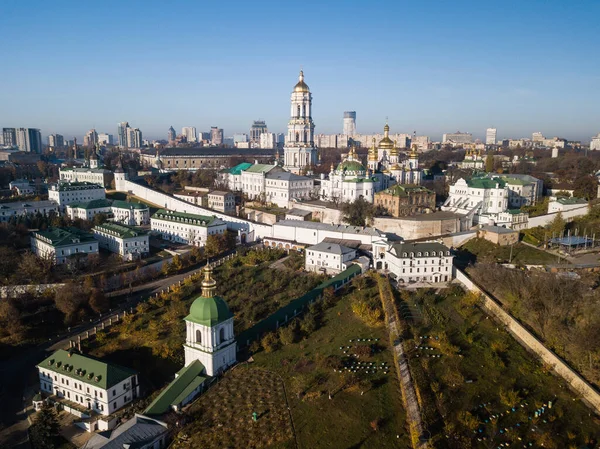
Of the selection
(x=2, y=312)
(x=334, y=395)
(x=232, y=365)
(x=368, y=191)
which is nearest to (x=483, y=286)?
(x=334, y=395)

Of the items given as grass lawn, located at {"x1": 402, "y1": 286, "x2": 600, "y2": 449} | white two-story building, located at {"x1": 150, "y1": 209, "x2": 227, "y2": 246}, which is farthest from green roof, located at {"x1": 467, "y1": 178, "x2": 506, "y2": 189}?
white two-story building, located at {"x1": 150, "y1": 209, "x2": 227, "y2": 246}

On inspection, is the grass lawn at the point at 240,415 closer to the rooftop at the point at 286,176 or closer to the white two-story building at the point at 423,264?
the white two-story building at the point at 423,264

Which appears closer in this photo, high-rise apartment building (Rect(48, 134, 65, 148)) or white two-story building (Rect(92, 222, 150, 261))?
white two-story building (Rect(92, 222, 150, 261))

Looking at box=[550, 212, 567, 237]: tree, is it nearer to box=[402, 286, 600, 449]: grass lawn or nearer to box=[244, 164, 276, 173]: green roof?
box=[402, 286, 600, 449]: grass lawn

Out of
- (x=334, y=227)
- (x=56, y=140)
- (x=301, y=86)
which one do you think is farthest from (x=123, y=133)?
(x=334, y=227)

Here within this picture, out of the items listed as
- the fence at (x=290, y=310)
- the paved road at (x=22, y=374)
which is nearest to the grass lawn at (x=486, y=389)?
the fence at (x=290, y=310)

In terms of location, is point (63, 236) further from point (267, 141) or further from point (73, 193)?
point (267, 141)
